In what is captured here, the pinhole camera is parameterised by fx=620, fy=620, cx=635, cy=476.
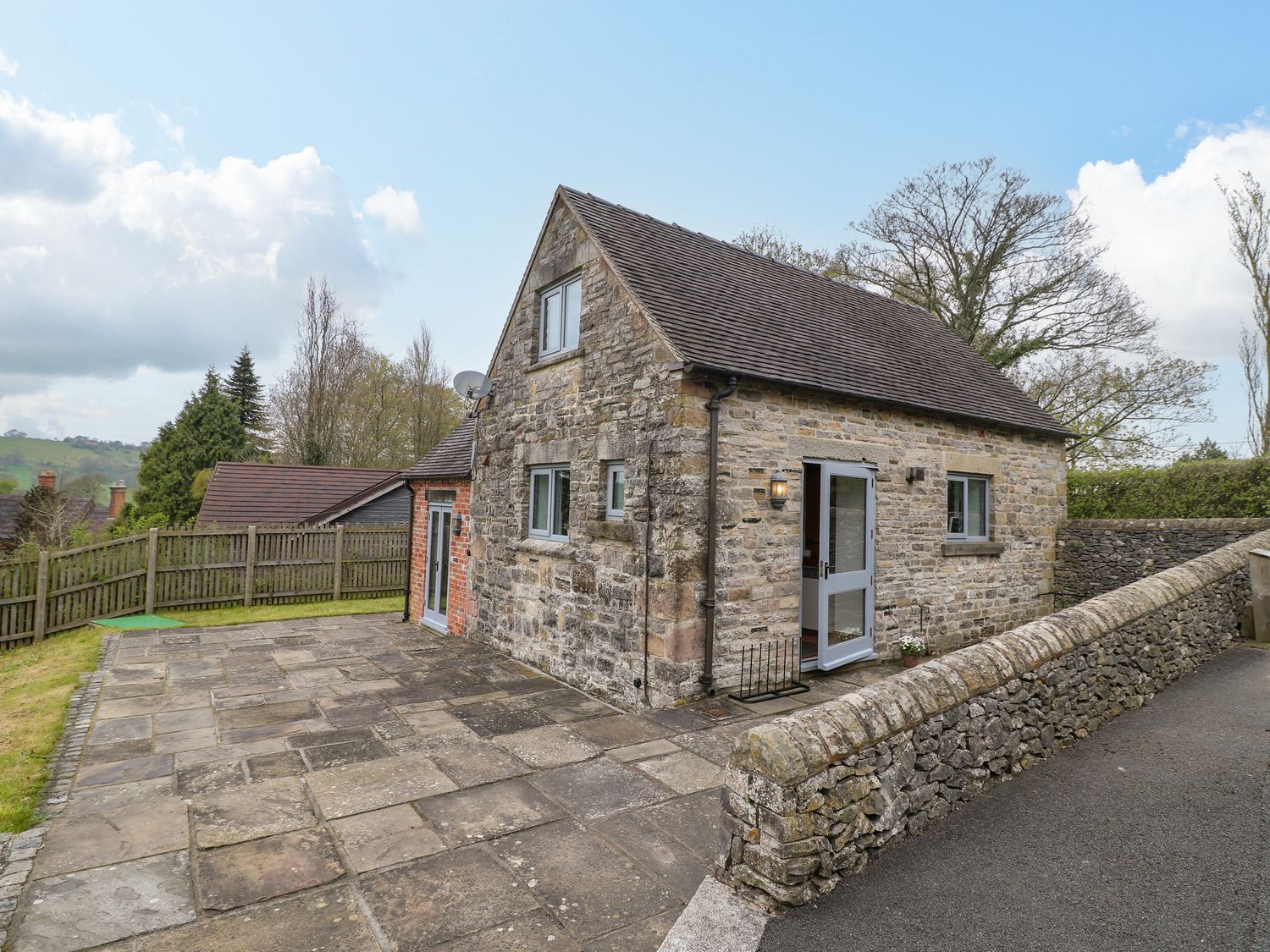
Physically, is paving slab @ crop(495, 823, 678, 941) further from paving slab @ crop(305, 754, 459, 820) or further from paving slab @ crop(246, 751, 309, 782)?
paving slab @ crop(246, 751, 309, 782)

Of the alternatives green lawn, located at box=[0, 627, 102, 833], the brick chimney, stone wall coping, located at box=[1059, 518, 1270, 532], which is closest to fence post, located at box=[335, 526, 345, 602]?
green lawn, located at box=[0, 627, 102, 833]

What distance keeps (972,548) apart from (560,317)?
737 cm

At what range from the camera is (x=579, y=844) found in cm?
398

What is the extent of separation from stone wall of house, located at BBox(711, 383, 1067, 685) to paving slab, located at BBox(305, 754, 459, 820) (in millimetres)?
3255

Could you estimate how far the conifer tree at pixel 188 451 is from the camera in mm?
26344

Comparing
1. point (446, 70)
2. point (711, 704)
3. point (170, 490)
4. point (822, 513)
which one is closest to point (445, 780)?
point (711, 704)

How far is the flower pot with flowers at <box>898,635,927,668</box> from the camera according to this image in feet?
28.3

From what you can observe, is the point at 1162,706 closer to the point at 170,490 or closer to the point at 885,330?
the point at 885,330

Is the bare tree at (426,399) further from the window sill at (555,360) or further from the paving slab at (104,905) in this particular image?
the paving slab at (104,905)

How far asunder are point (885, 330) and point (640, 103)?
19.3 ft

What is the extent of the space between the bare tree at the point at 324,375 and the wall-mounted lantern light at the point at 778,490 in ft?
86.1

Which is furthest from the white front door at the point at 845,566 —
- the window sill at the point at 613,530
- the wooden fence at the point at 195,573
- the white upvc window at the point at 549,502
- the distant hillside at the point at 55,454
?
the distant hillside at the point at 55,454

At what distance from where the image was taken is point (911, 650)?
8.66 metres

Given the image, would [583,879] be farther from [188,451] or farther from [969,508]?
[188,451]
